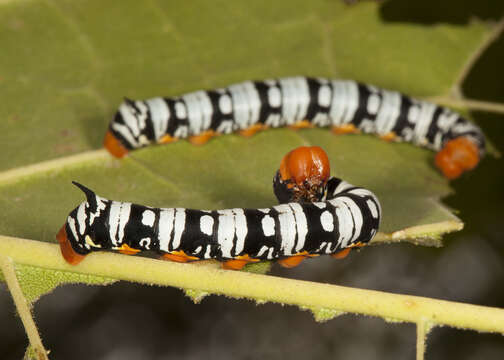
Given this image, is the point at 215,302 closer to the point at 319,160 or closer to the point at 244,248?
the point at 244,248

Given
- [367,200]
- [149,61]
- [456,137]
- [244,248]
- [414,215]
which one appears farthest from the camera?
[149,61]

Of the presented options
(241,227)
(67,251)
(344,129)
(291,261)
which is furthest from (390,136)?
(67,251)

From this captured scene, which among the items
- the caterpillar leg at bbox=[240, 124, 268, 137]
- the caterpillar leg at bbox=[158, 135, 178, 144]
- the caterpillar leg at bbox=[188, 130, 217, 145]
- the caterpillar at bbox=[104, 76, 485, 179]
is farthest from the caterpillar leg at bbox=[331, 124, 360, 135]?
the caterpillar leg at bbox=[158, 135, 178, 144]

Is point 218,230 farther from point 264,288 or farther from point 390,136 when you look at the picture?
point 390,136

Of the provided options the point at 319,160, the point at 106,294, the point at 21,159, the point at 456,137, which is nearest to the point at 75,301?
the point at 106,294

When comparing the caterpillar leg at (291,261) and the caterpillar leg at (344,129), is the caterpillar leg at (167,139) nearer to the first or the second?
the caterpillar leg at (344,129)

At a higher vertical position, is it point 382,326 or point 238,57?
point 238,57

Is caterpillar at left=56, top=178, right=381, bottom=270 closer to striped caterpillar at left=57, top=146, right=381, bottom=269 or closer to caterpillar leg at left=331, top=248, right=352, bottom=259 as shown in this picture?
striped caterpillar at left=57, top=146, right=381, bottom=269

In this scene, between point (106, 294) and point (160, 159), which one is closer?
point (106, 294)
